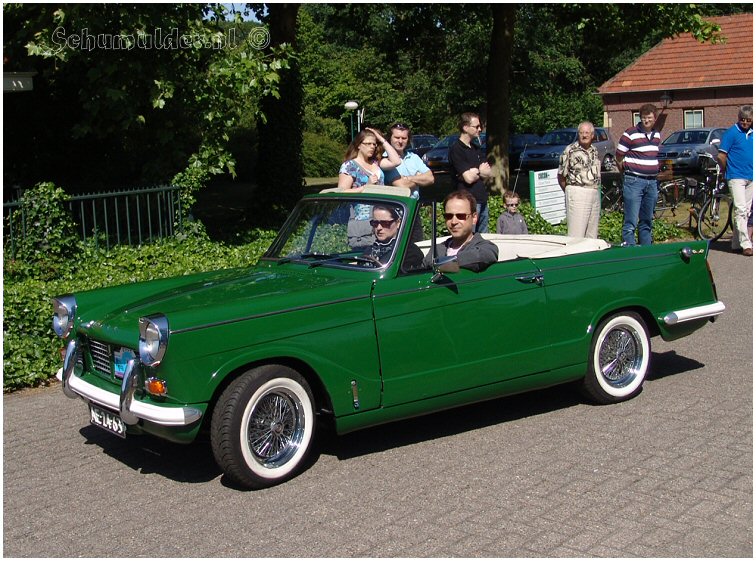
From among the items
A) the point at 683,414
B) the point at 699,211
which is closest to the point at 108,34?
the point at 683,414

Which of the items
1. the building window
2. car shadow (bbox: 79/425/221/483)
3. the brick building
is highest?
the brick building

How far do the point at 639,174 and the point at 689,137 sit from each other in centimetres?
2284

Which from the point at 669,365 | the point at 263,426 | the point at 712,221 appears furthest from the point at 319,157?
the point at 263,426

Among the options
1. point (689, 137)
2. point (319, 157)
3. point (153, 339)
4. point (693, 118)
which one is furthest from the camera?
point (693, 118)

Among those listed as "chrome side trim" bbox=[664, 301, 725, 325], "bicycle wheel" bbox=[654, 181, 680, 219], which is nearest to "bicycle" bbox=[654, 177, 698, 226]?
"bicycle wheel" bbox=[654, 181, 680, 219]

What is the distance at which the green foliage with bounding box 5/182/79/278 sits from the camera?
10156 mm

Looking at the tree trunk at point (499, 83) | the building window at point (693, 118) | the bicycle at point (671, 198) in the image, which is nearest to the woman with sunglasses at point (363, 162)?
the bicycle at point (671, 198)

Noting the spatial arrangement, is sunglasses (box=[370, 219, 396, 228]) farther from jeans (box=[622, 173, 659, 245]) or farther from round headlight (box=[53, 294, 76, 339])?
jeans (box=[622, 173, 659, 245])

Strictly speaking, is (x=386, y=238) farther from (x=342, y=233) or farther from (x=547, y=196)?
(x=547, y=196)

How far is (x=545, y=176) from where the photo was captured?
16109 millimetres

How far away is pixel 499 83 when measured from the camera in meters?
20.1

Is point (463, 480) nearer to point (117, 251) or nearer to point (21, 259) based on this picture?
point (117, 251)

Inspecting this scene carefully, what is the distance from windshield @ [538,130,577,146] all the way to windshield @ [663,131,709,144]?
14.4ft

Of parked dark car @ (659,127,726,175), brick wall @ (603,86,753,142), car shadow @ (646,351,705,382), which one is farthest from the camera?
brick wall @ (603,86,753,142)
